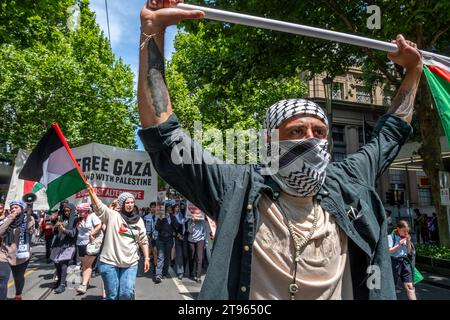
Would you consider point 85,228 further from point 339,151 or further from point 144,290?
point 339,151

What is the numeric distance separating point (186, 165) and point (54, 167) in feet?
14.6

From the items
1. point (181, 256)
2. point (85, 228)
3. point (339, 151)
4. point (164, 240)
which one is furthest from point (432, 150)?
point (339, 151)

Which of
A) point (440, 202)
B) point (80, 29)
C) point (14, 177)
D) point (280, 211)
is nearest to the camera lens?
point (280, 211)

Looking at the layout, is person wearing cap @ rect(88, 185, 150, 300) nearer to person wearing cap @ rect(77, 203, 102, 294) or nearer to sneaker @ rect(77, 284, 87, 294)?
person wearing cap @ rect(77, 203, 102, 294)

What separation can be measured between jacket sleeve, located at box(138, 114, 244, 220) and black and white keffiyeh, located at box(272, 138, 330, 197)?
0.78 ft

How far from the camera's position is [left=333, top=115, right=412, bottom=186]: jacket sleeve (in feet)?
6.61

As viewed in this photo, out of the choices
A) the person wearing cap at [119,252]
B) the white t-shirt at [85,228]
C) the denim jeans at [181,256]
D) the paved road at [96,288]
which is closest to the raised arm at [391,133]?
the person wearing cap at [119,252]

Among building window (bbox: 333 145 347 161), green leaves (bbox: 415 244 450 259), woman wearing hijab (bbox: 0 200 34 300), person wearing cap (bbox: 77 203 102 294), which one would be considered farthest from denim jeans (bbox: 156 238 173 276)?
building window (bbox: 333 145 347 161)

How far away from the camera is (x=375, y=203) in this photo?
191 cm

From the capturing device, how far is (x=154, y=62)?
1.68 metres

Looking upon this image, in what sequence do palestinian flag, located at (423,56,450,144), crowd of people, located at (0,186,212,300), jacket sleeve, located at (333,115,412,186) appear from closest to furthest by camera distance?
jacket sleeve, located at (333,115,412,186) < palestinian flag, located at (423,56,450,144) < crowd of people, located at (0,186,212,300)
